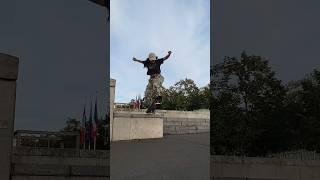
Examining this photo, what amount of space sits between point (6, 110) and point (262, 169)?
3.63 m

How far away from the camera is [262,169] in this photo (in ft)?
22.5

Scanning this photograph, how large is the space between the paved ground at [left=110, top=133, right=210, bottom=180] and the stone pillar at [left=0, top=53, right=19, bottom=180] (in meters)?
1.40

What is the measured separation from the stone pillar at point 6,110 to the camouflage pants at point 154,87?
186 cm

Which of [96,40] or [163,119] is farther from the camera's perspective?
[96,40]

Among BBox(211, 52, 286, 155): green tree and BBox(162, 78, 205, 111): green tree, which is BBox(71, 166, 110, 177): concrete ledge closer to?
BBox(162, 78, 205, 111): green tree

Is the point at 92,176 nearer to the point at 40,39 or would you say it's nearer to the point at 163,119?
the point at 163,119

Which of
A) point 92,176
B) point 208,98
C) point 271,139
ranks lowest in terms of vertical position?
point 92,176

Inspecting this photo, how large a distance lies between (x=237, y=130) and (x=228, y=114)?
0.27 meters

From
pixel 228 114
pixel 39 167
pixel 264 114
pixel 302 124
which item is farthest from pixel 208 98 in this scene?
pixel 39 167

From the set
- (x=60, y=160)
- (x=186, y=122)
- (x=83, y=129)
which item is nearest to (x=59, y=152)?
(x=60, y=160)

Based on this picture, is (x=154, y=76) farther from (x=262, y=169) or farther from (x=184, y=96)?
(x=262, y=169)

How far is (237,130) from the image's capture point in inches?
282

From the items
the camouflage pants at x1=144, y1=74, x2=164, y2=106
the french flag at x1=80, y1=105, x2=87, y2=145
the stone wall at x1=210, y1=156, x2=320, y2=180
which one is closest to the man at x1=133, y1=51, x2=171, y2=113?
the camouflage pants at x1=144, y1=74, x2=164, y2=106

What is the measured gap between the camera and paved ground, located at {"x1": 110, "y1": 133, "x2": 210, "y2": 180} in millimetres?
6781
